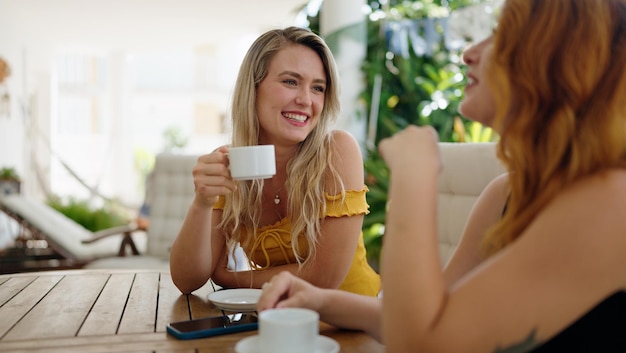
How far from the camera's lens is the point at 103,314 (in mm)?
1304

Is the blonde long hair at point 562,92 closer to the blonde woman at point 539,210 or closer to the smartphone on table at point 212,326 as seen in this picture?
the blonde woman at point 539,210

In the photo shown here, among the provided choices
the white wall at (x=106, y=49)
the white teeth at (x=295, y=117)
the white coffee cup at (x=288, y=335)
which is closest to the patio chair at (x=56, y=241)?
the white wall at (x=106, y=49)

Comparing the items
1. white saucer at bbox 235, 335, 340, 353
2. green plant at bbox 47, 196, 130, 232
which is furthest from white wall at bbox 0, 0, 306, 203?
white saucer at bbox 235, 335, 340, 353

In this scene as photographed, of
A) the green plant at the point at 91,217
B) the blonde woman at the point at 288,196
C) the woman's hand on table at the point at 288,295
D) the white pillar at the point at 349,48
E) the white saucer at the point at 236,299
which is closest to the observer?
the woman's hand on table at the point at 288,295

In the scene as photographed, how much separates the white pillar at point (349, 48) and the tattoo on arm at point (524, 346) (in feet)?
10.8

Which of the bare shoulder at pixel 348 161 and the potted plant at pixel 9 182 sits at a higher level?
the bare shoulder at pixel 348 161

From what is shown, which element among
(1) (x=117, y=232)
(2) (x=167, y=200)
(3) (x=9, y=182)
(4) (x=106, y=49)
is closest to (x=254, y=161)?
(2) (x=167, y=200)

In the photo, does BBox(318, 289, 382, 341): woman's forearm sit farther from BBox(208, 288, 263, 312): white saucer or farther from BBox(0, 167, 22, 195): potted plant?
BBox(0, 167, 22, 195): potted plant

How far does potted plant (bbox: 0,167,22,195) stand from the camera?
558 centimetres

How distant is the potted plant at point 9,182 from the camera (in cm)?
558

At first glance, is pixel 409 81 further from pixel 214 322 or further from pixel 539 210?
pixel 539 210

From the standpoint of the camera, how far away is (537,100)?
86 centimetres

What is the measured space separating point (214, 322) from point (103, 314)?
0.26 m

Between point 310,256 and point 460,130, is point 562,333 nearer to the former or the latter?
point 310,256
